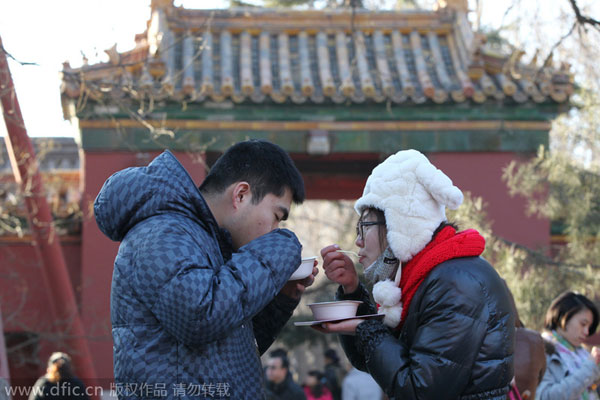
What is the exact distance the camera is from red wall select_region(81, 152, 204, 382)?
25.8 ft

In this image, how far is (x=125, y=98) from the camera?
7027 mm

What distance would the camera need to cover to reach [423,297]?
8.72ft

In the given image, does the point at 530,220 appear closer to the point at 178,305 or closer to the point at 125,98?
the point at 125,98

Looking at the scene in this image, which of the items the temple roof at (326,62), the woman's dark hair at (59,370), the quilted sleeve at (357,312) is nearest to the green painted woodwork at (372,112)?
the temple roof at (326,62)

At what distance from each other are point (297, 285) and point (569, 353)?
2.34 m

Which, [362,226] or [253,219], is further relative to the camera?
[362,226]

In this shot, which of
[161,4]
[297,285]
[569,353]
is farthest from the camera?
[161,4]

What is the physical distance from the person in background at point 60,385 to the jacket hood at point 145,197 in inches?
125

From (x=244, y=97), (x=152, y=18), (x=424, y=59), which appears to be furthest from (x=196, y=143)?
(x=424, y=59)

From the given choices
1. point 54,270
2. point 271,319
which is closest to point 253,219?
point 271,319

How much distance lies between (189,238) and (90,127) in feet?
19.0

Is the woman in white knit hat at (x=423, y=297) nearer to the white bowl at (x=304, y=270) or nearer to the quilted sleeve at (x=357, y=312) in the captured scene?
the quilted sleeve at (x=357, y=312)

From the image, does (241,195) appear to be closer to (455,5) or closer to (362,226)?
(362,226)

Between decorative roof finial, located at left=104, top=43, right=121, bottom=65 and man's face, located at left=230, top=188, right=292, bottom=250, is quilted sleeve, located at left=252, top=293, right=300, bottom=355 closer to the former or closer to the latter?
man's face, located at left=230, top=188, right=292, bottom=250
